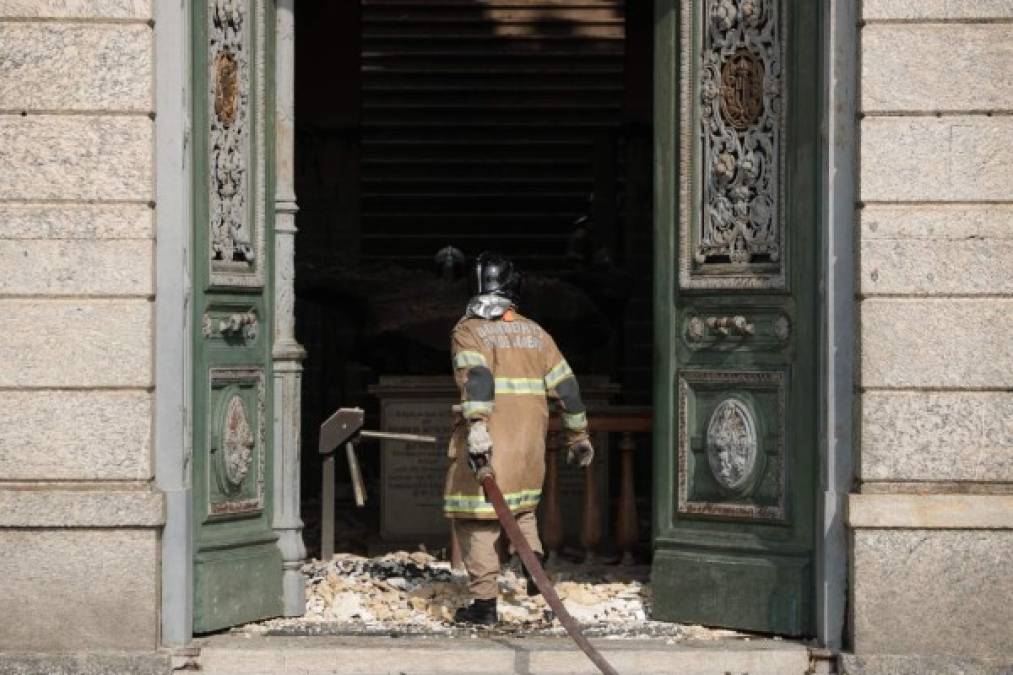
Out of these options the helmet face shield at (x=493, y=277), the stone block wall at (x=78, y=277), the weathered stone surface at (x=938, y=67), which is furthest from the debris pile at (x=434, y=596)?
the weathered stone surface at (x=938, y=67)

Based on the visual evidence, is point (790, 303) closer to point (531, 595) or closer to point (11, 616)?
point (531, 595)

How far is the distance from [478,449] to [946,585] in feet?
7.06

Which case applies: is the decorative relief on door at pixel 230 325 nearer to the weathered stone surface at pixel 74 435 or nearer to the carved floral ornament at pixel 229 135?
the carved floral ornament at pixel 229 135

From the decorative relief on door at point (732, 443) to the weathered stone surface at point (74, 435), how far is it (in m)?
2.56

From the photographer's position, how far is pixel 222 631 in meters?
10.2

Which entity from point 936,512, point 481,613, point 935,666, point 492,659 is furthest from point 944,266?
point 481,613

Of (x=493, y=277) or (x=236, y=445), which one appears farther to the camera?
(x=493, y=277)

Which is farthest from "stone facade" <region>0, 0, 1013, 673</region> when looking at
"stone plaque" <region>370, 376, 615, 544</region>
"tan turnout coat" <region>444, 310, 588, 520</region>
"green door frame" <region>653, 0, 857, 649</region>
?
"stone plaque" <region>370, 376, 615, 544</region>

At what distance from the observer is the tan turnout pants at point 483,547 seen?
1052 cm

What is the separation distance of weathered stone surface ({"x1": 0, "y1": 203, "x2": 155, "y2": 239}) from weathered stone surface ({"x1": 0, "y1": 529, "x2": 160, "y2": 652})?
1259 millimetres

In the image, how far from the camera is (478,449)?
10141 mm

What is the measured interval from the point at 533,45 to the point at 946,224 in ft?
24.8

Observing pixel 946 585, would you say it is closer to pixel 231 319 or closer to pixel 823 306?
pixel 823 306

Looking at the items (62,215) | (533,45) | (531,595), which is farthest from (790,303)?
(533,45)
